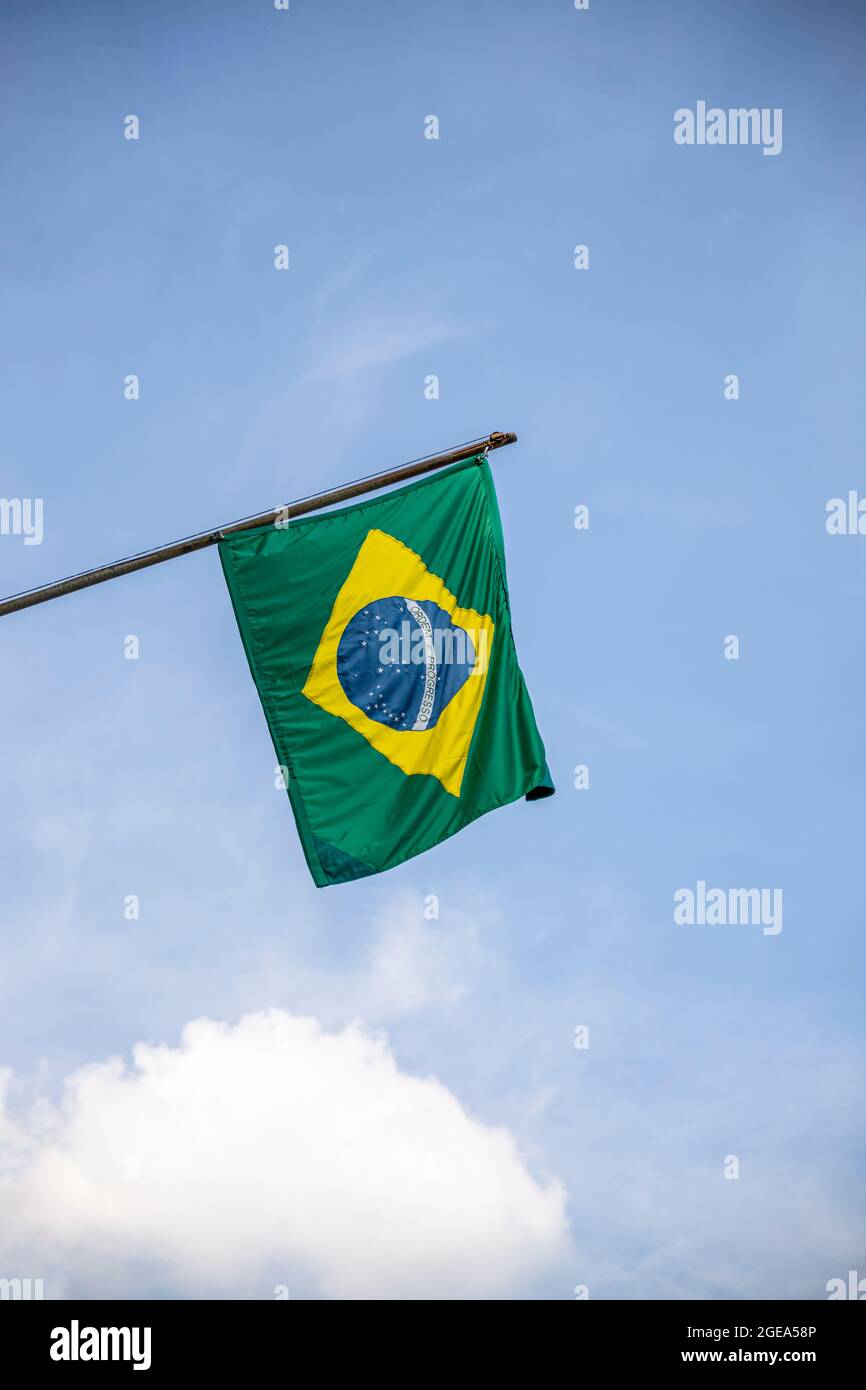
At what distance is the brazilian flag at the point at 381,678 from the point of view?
15734mm

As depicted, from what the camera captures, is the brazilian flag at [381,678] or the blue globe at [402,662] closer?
the brazilian flag at [381,678]

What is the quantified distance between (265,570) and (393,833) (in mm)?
3439

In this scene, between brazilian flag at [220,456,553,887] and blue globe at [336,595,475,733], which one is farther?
blue globe at [336,595,475,733]

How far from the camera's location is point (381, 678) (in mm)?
16125

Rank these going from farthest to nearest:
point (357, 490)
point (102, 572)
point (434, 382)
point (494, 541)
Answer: point (434, 382)
point (494, 541)
point (357, 490)
point (102, 572)

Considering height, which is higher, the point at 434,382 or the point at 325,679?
the point at 434,382

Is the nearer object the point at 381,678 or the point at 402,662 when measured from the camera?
the point at 381,678

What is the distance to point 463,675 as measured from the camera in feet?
54.6

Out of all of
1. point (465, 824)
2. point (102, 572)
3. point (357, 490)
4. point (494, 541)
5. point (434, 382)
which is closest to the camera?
point (102, 572)

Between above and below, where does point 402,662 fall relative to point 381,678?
above

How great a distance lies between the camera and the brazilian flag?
619 inches
